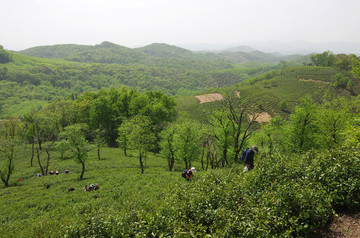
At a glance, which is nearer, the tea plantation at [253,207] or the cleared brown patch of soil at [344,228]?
the tea plantation at [253,207]

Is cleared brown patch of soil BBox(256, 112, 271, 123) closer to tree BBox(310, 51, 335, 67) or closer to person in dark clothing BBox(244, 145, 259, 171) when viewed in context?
person in dark clothing BBox(244, 145, 259, 171)

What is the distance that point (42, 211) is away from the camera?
1983cm

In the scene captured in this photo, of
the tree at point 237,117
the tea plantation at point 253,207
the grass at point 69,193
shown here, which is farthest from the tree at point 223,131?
the tea plantation at point 253,207

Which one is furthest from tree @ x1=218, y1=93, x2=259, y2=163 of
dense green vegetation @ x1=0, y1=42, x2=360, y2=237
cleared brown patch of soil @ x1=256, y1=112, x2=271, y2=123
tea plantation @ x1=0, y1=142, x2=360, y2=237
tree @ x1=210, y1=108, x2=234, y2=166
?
cleared brown patch of soil @ x1=256, y1=112, x2=271, y2=123

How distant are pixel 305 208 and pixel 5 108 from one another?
6982 inches

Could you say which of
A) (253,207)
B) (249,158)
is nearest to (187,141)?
(249,158)

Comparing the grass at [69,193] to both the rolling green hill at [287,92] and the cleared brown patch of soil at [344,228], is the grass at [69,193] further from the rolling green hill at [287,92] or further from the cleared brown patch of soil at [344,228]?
the rolling green hill at [287,92]

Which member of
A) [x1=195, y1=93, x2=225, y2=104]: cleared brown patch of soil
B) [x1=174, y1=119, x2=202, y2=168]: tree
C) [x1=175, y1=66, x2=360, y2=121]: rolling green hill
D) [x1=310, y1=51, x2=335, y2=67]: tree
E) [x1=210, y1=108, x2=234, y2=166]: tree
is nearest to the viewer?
[x1=210, y1=108, x2=234, y2=166]: tree

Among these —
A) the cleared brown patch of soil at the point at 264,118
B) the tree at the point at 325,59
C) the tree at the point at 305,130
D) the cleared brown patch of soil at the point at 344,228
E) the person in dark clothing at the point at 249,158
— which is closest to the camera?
the cleared brown patch of soil at the point at 344,228

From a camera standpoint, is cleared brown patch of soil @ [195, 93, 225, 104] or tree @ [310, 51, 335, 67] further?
tree @ [310, 51, 335, 67]

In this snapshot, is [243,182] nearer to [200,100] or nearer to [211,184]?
[211,184]

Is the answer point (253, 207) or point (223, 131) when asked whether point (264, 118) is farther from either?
point (253, 207)

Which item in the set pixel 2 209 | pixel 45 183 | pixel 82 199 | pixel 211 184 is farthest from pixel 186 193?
pixel 45 183

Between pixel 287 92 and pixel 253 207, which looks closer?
pixel 253 207
